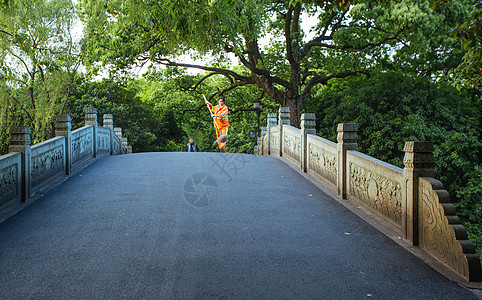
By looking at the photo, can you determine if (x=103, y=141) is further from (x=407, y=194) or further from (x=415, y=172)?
(x=415, y=172)

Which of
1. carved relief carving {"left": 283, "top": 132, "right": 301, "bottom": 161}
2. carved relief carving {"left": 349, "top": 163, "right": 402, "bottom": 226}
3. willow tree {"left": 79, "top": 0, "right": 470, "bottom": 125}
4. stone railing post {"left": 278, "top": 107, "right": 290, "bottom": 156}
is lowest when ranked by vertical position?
carved relief carving {"left": 349, "top": 163, "right": 402, "bottom": 226}

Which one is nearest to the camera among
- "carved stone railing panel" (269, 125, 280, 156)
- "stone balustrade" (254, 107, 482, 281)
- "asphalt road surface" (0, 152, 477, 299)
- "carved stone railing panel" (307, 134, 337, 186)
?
"asphalt road surface" (0, 152, 477, 299)

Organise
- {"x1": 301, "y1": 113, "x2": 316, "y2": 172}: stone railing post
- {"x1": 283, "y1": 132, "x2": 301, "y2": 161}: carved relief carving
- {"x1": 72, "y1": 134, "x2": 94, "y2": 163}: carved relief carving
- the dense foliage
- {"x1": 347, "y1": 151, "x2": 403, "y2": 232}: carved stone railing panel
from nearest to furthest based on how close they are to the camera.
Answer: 1. {"x1": 347, "y1": 151, "x2": 403, "y2": 232}: carved stone railing panel
2. {"x1": 301, "y1": 113, "x2": 316, "y2": 172}: stone railing post
3. {"x1": 72, "y1": 134, "x2": 94, "y2": 163}: carved relief carving
4. {"x1": 283, "y1": 132, "x2": 301, "y2": 161}: carved relief carving
5. the dense foliage

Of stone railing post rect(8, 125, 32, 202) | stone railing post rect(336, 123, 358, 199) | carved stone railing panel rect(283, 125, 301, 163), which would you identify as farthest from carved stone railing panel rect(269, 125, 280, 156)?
stone railing post rect(8, 125, 32, 202)

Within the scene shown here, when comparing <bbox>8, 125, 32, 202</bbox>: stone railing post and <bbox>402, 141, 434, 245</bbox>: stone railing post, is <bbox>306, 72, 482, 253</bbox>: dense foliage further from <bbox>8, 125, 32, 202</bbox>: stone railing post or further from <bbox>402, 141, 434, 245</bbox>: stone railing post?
<bbox>8, 125, 32, 202</bbox>: stone railing post

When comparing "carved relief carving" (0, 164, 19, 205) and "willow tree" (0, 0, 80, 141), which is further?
"willow tree" (0, 0, 80, 141)

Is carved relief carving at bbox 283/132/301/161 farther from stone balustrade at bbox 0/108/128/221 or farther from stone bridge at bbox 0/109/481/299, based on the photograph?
stone balustrade at bbox 0/108/128/221

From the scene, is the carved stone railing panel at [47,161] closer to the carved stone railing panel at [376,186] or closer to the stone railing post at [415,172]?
the carved stone railing panel at [376,186]

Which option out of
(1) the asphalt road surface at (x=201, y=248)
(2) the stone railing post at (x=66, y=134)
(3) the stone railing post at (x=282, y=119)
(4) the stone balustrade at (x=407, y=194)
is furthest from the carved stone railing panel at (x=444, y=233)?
(3) the stone railing post at (x=282, y=119)

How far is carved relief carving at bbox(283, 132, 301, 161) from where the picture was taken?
12216 mm

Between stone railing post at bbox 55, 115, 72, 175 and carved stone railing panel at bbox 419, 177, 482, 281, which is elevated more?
stone railing post at bbox 55, 115, 72, 175

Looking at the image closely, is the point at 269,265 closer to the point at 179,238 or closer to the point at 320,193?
the point at 179,238

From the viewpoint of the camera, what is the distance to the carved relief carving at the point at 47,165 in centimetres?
851

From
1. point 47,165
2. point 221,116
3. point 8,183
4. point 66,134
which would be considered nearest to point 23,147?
point 8,183
